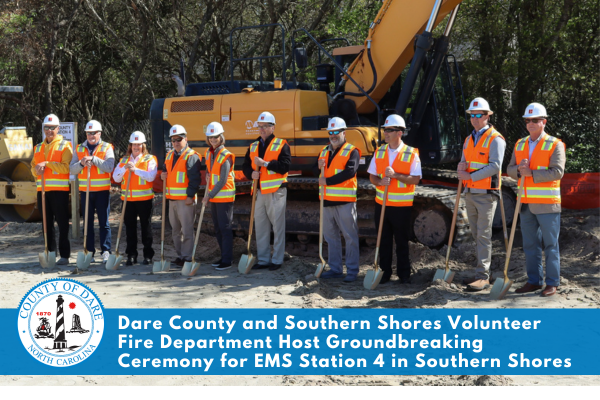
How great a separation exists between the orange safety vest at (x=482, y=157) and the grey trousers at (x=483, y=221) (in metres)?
0.11

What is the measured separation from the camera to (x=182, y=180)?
8695mm

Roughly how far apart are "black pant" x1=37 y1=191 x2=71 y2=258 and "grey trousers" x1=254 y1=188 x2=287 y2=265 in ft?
8.60

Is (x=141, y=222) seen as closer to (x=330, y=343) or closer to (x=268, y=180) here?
(x=268, y=180)

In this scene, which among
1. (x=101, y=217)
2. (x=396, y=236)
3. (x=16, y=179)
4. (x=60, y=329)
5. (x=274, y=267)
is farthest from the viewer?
(x=16, y=179)

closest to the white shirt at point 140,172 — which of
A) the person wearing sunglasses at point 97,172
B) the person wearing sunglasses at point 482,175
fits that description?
the person wearing sunglasses at point 97,172

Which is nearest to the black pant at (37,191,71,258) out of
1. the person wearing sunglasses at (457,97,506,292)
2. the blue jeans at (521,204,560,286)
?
the person wearing sunglasses at (457,97,506,292)

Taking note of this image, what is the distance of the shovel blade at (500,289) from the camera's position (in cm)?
680

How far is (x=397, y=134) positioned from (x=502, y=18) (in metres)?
7.91

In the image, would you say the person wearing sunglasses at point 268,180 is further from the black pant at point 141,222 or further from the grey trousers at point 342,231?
the black pant at point 141,222

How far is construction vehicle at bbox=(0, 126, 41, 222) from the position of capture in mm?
12977

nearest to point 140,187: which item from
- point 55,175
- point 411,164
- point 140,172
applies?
point 140,172

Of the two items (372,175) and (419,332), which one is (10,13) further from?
(419,332)

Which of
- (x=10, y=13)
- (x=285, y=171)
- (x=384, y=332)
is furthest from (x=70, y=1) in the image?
(x=384, y=332)

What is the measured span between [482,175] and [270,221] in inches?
118
